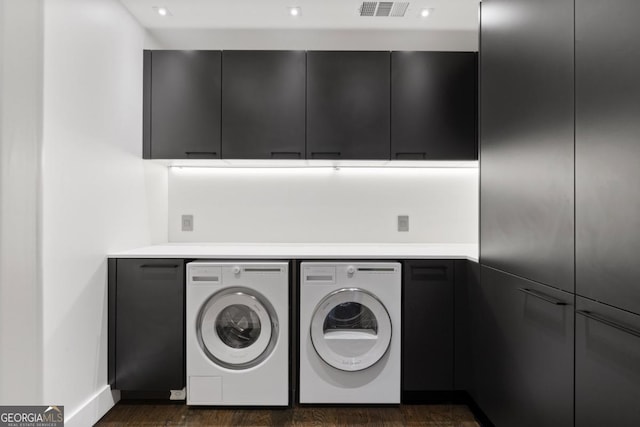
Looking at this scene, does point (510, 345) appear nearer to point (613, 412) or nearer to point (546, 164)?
point (613, 412)

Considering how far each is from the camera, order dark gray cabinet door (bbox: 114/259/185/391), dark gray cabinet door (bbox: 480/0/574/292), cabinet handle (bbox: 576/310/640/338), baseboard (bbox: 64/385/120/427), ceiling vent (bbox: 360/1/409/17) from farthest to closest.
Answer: ceiling vent (bbox: 360/1/409/17) → dark gray cabinet door (bbox: 114/259/185/391) → baseboard (bbox: 64/385/120/427) → dark gray cabinet door (bbox: 480/0/574/292) → cabinet handle (bbox: 576/310/640/338)

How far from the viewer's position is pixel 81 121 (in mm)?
1859

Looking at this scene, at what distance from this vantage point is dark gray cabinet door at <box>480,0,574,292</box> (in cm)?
127

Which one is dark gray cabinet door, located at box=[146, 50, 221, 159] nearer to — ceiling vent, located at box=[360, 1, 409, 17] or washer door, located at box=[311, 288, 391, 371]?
ceiling vent, located at box=[360, 1, 409, 17]

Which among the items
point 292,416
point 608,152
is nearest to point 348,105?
point 608,152

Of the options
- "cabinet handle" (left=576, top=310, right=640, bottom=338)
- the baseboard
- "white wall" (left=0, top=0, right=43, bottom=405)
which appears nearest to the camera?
"cabinet handle" (left=576, top=310, right=640, bottom=338)

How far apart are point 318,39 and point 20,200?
6.96ft

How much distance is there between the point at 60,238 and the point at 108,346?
76 cm

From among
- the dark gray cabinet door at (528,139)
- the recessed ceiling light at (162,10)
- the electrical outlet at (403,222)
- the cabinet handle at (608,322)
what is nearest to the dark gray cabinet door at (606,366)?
the cabinet handle at (608,322)

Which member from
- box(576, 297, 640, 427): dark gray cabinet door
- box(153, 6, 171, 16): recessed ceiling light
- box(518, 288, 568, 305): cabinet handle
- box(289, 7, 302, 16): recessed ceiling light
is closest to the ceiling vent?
box(289, 7, 302, 16): recessed ceiling light

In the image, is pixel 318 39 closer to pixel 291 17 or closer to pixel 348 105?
pixel 291 17

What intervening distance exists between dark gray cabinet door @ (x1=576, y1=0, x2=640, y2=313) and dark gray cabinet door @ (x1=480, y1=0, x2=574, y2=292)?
0.05m

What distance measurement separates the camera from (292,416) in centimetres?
208

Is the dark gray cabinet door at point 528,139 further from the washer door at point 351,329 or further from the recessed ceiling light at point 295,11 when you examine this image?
the recessed ceiling light at point 295,11
